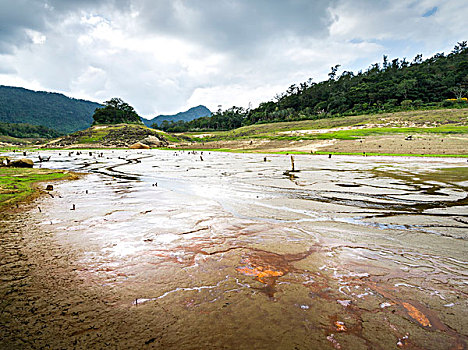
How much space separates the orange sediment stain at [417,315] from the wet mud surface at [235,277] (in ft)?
0.07

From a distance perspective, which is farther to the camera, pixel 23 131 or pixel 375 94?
pixel 23 131

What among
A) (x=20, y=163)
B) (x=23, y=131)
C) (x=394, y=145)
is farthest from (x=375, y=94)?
(x=23, y=131)

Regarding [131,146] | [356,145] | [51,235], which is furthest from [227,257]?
[131,146]

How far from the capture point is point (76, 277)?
455 cm

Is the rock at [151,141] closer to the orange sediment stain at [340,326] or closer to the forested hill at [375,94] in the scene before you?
the forested hill at [375,94]

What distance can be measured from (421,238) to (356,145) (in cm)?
3685

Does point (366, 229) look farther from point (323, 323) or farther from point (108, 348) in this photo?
point (108, 348)

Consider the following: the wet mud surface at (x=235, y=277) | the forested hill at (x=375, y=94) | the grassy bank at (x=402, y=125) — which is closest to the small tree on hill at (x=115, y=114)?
the forested hill at (x=375, y=94)

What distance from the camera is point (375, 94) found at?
91.7 meters

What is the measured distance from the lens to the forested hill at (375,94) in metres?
81.9

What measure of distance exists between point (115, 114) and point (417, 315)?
13862cm

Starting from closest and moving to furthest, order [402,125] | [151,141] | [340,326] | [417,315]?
1. [340,326]
2. [417,315]
3. [402,125]
4. [151,141]

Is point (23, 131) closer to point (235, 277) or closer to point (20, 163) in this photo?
point (20, 163)

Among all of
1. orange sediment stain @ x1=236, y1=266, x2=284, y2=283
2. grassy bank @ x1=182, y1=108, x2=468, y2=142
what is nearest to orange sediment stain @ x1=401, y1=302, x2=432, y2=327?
orange sediment stain @ x1=236, y1=266, x2=284, y2=283
